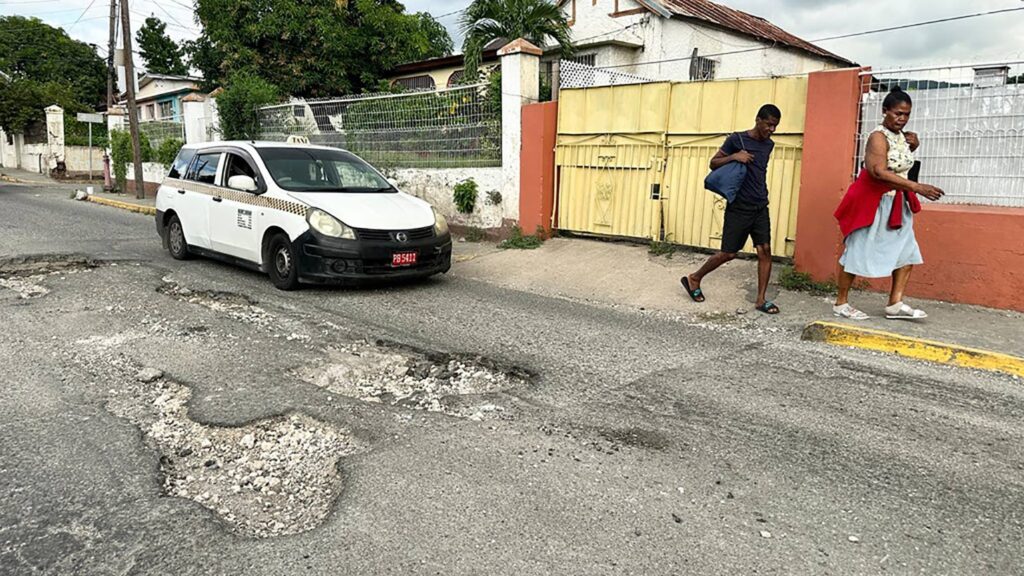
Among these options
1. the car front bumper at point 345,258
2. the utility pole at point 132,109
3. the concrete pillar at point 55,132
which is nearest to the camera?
the car front bumper at point 345,258

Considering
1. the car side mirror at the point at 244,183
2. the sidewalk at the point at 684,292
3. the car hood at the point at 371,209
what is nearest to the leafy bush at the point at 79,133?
the car side mirror at the point at 244,183

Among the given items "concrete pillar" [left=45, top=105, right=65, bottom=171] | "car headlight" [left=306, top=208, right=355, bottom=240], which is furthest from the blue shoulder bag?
"concrete pillar" [left=45, top=105, right=65, bottom=171]

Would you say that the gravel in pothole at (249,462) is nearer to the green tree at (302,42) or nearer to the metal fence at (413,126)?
the metal fence at (413,126)

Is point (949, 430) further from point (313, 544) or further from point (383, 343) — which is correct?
point (383, 343)

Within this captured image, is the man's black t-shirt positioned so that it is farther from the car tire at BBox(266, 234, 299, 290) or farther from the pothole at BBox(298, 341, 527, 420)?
the car tire at BBox(266, 234, 299, 290)

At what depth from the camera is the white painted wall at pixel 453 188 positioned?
10873 mm

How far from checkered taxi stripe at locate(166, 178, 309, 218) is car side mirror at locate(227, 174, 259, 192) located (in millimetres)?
86

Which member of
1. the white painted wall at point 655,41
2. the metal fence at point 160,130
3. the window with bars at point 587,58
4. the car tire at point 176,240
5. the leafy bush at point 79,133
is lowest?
the car tire at point 176,240

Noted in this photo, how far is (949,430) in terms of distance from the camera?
399cm

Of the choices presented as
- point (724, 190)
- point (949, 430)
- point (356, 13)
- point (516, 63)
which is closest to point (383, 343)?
point (724, 190)

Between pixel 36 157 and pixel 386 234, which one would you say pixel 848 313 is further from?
pixel 36 157

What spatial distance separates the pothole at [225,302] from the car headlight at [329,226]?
3.12 feet

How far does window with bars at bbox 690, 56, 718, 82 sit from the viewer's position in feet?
65.4

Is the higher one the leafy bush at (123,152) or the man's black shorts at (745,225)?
the leafy bush at (123,152)
